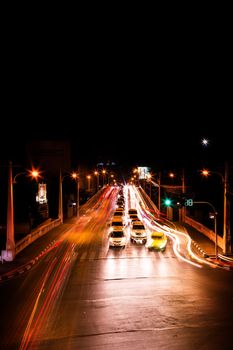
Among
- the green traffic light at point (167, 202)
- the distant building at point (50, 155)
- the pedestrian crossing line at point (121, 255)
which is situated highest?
the distant building at point (50, 155)

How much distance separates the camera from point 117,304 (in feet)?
58.6

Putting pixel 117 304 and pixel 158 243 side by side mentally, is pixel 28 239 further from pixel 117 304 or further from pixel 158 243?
pixel 117 304

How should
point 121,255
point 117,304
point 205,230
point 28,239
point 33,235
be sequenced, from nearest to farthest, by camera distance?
1. point 117,304
2. point 121,255
3. point 28,239
4. point 33,235
5. point 205,230

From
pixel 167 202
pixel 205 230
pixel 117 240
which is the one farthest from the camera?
pixel 205 230

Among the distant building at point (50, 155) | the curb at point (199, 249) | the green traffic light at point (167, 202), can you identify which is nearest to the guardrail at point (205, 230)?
the curb at point (199, 249)

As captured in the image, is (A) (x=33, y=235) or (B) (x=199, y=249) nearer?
(B) (x=199, y=249)

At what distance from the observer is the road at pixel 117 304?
45.5 feet

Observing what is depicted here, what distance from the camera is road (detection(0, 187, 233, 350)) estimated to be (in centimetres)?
1388

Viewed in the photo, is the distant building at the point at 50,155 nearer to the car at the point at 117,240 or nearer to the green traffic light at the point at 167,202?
the car at the point at 117,240

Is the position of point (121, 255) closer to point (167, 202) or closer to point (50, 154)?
point (167, 202)

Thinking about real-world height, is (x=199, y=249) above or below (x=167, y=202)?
below

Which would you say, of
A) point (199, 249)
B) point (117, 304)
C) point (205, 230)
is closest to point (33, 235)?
point (199, 249)

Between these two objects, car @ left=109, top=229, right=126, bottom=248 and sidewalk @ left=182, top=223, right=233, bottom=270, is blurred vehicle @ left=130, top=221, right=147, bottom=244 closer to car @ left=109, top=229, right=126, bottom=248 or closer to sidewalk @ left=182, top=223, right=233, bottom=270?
car @ left=109, top=229, right=126, bottom=248

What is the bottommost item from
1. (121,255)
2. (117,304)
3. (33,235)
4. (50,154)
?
(121,255)
